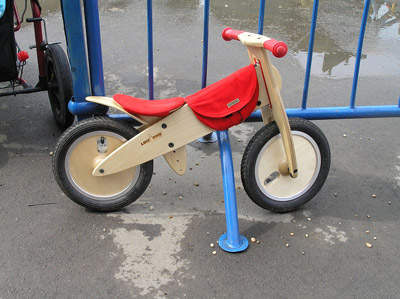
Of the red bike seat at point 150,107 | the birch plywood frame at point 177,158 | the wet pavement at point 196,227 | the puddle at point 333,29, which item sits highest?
the red bike seat at point 150,107

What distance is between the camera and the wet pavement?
8.12 feet

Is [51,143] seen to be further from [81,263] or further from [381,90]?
[381,90]

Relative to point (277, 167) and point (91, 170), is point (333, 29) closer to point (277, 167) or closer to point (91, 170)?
point (277, 167)

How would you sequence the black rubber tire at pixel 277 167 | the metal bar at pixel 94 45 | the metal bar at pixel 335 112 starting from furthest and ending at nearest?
1. the metal bar at pixel 335 112
2. the black rubber tire at pixel 277 167
3. the metal bar at pixel 94 45

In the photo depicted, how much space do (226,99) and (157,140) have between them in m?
0.44

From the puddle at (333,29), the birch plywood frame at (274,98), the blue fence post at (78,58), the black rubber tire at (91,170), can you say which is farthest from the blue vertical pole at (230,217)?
the puddle at (333,29)

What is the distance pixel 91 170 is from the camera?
2828mm

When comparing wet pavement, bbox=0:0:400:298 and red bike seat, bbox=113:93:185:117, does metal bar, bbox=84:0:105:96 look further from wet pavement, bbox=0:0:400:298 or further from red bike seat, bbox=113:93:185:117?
wet pavement, bbox=0:0:400:298

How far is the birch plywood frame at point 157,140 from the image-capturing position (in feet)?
8.68

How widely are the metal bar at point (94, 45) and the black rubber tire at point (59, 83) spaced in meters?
0.66

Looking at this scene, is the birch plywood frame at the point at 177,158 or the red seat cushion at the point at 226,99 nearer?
the red seat cushion at the point at 226,99

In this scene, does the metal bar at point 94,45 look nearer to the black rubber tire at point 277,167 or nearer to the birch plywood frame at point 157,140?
the birch plywood frame at point 157,140

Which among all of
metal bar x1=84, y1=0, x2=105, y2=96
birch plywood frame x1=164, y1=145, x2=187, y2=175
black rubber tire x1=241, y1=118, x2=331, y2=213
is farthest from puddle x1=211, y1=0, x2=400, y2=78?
metal bar x1=84, y1=0, x2=105, y2=96

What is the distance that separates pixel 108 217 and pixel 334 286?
4.43 ft
